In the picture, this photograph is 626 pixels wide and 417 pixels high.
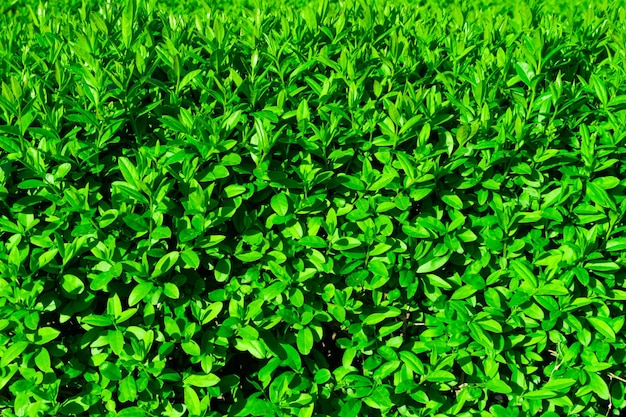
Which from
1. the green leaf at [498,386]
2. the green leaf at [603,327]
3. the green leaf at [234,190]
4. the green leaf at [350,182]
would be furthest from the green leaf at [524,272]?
the green leaf at [234,190]

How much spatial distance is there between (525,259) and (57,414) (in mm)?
1946

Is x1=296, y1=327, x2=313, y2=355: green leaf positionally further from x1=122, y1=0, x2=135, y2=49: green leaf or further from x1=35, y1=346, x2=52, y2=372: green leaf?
x1=122, y1=0, x2=135, y2=49: green leaf

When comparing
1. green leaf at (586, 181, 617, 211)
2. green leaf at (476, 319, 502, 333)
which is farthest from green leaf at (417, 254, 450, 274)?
green leaf at (586, 181, 617, 211)

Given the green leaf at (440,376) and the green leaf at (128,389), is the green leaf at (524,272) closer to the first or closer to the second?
the green leaf at (440,376)

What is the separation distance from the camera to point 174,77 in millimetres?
2732

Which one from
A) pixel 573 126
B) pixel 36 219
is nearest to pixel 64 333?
pixel 36 219

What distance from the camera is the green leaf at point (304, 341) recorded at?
2631 millimetres

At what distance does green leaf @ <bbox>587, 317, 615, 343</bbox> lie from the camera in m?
2.72

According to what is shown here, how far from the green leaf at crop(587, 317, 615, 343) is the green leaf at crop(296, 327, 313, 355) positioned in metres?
1.13

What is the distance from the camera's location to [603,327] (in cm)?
274

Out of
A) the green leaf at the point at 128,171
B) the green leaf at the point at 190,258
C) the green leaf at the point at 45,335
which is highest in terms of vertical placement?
the green leaf at the point at 128,171

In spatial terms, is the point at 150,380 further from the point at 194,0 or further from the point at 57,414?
the point at 194,0

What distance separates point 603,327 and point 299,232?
1.27 meters

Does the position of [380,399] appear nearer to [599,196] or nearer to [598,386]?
[598,386]
